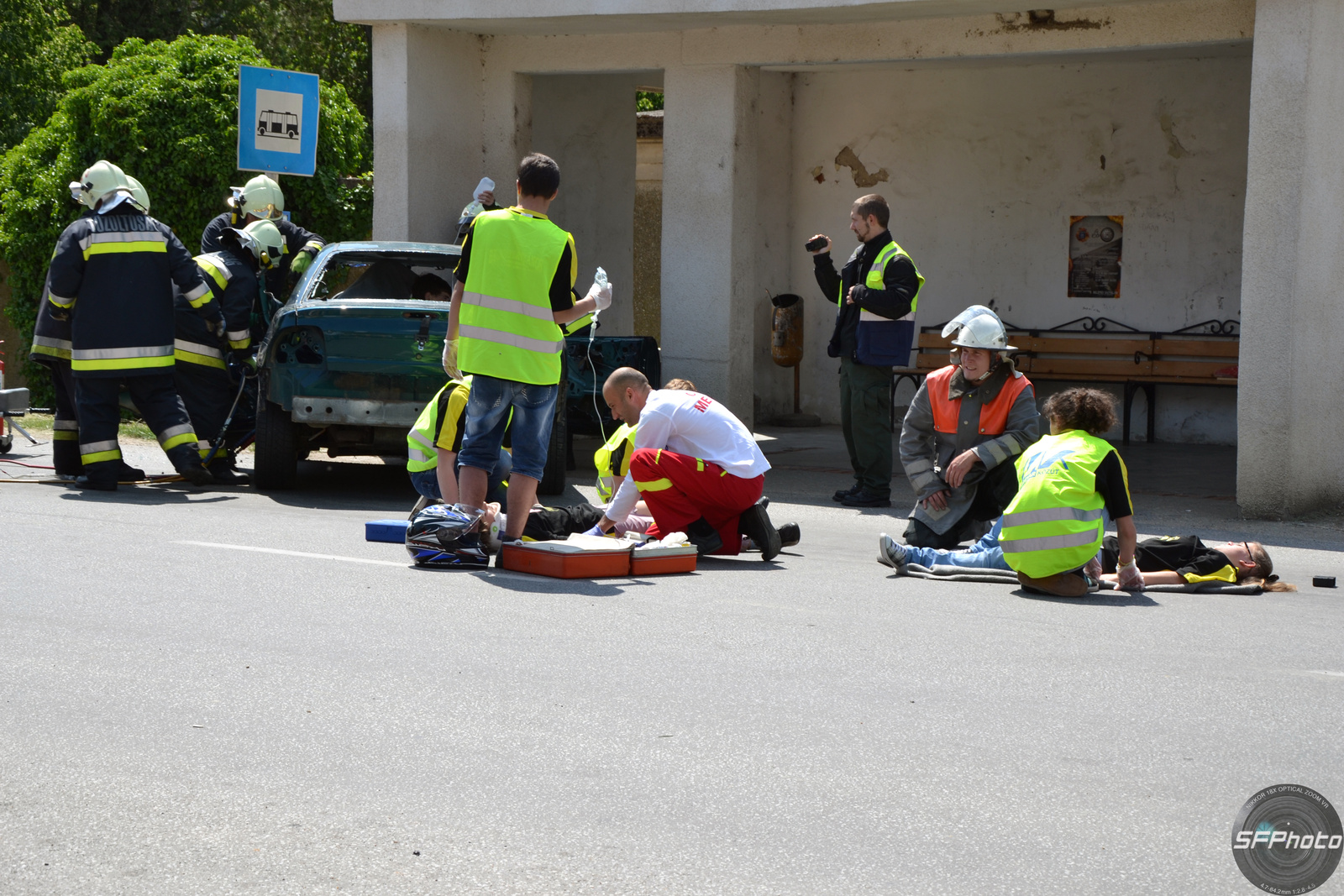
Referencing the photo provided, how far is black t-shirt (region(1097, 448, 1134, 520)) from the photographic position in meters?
6.66

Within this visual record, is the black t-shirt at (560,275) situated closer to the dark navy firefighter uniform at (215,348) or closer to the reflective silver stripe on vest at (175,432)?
the reflective silver stripe on vest at (175,432)

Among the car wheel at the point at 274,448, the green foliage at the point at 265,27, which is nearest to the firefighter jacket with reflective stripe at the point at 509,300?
the car wheel at the point at 274,448

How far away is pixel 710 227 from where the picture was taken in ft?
42.8

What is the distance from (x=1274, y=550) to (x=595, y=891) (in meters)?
6.38

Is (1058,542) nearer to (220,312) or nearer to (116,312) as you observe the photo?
(220,312)

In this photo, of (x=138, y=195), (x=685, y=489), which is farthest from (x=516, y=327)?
(x=138, y=195)

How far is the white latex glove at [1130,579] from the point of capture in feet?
22.6

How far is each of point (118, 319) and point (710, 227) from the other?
5.35m

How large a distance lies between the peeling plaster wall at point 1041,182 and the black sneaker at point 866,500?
5.31 meters

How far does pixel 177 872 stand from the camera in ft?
11.3

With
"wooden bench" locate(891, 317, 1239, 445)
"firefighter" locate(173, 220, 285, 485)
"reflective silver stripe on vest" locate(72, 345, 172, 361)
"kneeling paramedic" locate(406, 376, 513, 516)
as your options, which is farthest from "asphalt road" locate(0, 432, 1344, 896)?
"wooden bench" locate(891, 317, 1239, 445)

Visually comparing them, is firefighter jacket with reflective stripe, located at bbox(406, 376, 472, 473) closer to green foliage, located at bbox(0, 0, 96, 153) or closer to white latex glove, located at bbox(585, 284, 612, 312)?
white latex glove, located at bbox(585, 284, 612, 312)

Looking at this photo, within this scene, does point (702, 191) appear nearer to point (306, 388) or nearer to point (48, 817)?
point (306, 388)

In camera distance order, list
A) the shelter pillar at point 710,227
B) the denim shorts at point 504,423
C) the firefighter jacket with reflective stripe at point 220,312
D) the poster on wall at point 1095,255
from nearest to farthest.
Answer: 1. the denim shorts at point 504,423
2. the firefighter jacket with reflective stripe at point 220,312
3. the shelter pillar at point 710,227
4. the poster on wall at point 1095,255
